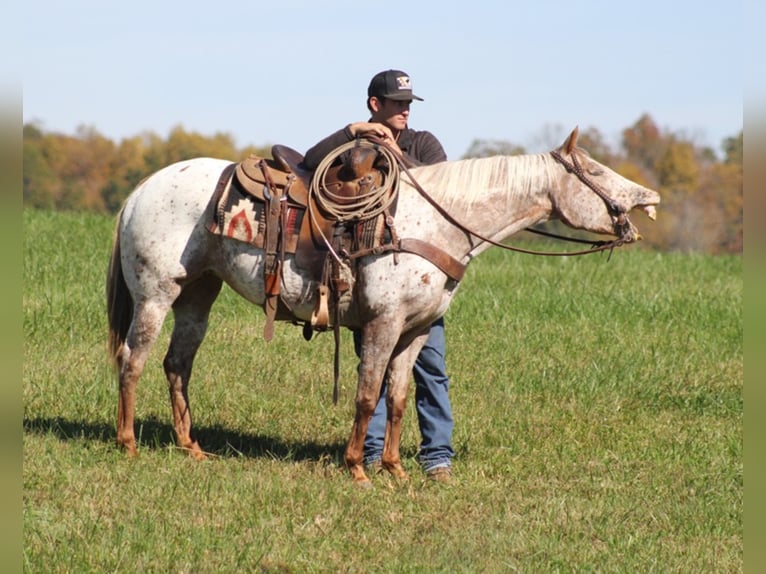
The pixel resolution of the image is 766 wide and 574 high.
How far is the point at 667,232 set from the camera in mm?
56938

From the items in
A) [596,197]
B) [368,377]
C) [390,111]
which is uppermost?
[390,111]

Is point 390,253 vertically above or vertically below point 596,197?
below

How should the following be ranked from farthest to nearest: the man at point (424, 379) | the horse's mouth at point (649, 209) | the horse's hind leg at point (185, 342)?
the horse's hind leg at point (185, 342) < the man at point (424, 379) < the horse's mouth at point (649, 209)

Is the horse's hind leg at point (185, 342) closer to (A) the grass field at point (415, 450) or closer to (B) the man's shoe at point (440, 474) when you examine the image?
(A) the grass field at point (415, 450)

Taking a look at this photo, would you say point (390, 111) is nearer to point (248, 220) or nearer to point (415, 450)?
point (248, 220)

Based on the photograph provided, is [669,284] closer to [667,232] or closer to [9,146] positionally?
[9,146]

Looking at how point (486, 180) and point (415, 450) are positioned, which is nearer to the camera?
point (486, 180)

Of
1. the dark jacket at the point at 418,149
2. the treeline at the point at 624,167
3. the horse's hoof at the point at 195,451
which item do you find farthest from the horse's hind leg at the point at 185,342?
the treeline at the point at 624,167

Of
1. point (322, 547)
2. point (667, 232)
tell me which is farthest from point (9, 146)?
point (667, 232)

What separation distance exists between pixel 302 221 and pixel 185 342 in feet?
4.38

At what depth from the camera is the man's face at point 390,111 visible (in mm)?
6445

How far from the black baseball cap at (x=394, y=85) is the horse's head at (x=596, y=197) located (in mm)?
990

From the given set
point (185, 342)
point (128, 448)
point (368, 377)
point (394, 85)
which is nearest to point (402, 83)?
point (394, 85)

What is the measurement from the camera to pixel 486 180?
6336 millimetres
